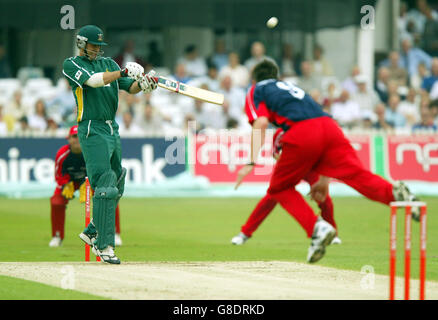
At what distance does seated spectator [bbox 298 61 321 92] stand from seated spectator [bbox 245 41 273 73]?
1095mm

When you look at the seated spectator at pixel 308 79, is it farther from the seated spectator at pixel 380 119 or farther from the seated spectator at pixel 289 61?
the seated spectator at pixel 380 119

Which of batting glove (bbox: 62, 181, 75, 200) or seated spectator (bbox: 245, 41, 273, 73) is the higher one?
seated spectator (bbox: 245, 41, 273, 73)

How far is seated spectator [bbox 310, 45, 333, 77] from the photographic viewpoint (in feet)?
78.5

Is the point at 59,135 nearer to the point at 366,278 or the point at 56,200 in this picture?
the point at 56,200

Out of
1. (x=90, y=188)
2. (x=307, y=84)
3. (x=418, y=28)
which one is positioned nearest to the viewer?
(x=90, y=188)

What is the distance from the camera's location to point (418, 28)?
26.4m

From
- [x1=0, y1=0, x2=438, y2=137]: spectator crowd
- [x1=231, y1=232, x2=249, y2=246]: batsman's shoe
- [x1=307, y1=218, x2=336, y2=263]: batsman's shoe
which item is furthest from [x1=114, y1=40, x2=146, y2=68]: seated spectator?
[x1=307, y1=218, x2=336, y2=263]: batsman's shoe

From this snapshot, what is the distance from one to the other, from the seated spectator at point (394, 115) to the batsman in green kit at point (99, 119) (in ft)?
43.3

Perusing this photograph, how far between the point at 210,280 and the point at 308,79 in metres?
15.5

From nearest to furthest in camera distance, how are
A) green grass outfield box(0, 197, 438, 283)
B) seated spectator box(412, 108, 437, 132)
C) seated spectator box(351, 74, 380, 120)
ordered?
green grass outfield box(0, 197, 438, 283), seated spectator box(412, 108, 437, 132), seated spectator box(351, 74, 380, 120)

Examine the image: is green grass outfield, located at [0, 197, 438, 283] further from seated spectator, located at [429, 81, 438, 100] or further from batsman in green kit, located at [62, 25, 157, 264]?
seated spectator, located at [429, 81, 438, 100]

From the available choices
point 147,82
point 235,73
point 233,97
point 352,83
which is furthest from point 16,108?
point 147,82
